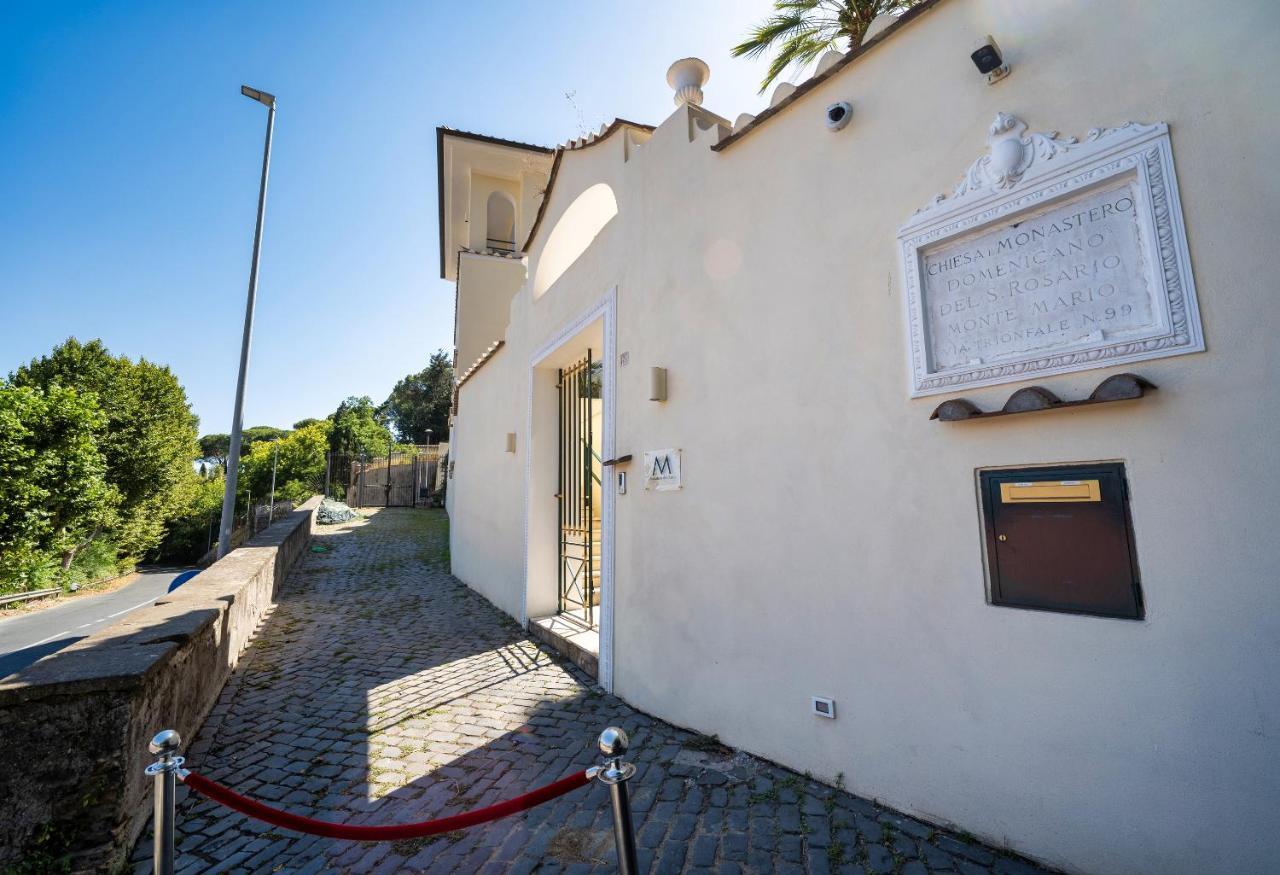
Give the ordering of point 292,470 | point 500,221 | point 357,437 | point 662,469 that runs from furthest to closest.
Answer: point 357,437 → point 292,470 → point 500,221 → point 662,469

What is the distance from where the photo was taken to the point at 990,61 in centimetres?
267

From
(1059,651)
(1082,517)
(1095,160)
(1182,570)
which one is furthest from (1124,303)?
(1059,651)

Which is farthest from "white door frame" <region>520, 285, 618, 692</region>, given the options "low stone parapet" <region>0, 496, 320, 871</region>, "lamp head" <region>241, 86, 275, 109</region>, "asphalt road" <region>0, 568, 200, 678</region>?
"lamp head" <region>241, 86, 275, 109</region>

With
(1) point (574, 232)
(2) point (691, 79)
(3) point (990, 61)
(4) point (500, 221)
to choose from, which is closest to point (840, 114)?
(3) point (990, 61)

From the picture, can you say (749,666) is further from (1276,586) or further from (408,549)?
(408,549)

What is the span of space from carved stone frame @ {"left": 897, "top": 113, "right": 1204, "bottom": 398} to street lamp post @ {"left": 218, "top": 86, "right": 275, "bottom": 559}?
10.3 metres

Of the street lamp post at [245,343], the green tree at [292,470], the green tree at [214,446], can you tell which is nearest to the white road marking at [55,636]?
the street lamp post at [245,343]

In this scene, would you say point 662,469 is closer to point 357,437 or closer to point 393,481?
point 393,481

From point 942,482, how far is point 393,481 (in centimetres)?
2850

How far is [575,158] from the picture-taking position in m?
6.30

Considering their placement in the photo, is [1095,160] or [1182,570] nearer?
[1182,570]

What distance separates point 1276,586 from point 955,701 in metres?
1.26

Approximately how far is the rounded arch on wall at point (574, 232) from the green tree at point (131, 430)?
23666 mm

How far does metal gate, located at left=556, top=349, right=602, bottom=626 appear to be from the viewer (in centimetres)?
662
